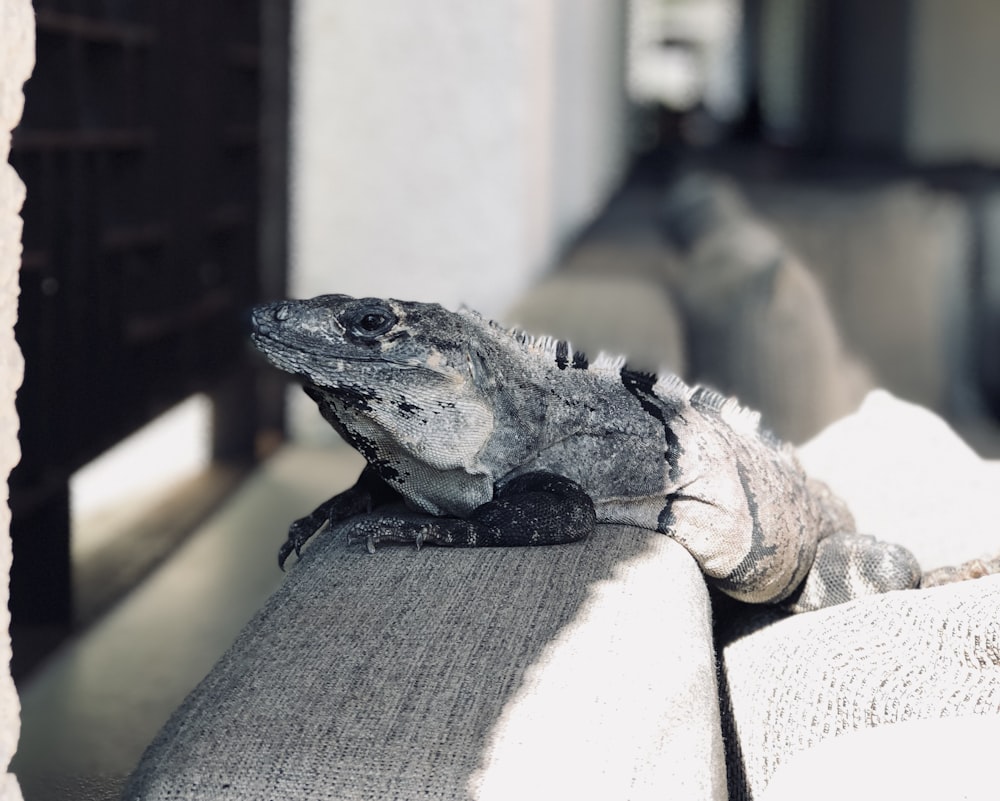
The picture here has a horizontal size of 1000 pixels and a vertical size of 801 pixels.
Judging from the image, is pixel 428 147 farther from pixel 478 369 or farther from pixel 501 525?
pixel 501 525

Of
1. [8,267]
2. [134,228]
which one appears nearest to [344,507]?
[8,267]

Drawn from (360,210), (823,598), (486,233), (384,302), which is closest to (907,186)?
(486,233)

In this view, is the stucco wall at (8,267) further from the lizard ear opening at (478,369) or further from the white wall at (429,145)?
the white wall at (429,145)

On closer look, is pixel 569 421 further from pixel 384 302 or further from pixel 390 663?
pixel 390 663

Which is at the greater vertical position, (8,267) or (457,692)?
(8,267)

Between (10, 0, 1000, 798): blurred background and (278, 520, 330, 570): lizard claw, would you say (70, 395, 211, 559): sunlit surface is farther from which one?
(278, 520, 330, 570): lizard claw

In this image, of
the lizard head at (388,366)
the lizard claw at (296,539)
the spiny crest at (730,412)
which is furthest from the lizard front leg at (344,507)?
the spiny crest at (730,412)
